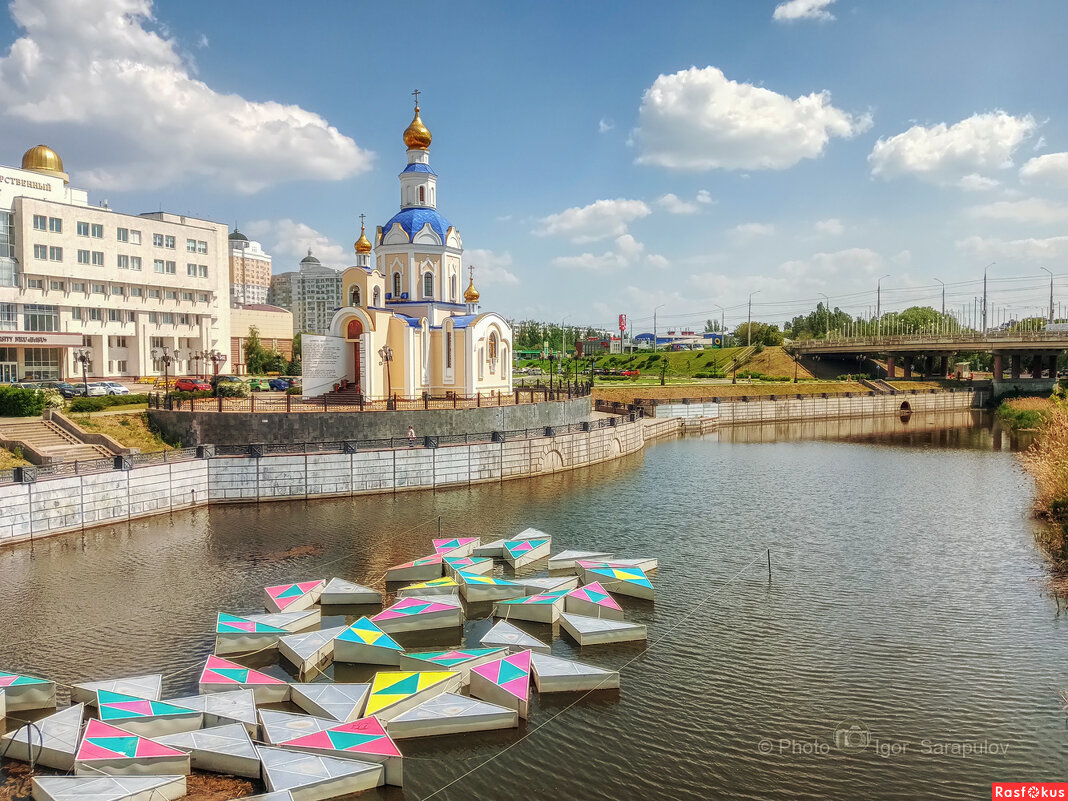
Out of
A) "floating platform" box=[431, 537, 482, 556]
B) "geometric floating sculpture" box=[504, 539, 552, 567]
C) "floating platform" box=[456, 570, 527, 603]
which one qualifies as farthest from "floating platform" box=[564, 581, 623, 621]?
"floating platform" box=[431, 537, 482, 556]

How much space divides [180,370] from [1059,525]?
64861 millimetres

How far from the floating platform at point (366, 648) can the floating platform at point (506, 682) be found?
2417 millimetres

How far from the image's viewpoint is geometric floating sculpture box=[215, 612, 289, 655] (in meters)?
17.2

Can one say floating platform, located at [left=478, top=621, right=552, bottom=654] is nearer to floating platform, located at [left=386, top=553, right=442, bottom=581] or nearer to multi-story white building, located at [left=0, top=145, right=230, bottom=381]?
floating platform, located at [left=386, top=553, right=442, bottom=581]

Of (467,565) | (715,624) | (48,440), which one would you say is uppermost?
(48,440)

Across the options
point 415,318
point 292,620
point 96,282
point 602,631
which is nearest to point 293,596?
point 292,620

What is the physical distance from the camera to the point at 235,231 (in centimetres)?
18562

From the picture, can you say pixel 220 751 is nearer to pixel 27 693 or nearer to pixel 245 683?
pixel 245 683

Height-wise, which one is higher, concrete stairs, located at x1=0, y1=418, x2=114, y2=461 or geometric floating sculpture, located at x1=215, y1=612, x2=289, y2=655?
concrete stairs, located at x1=0, y1=418, x2=114, y2=461

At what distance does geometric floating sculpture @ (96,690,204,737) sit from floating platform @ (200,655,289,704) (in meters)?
1.11

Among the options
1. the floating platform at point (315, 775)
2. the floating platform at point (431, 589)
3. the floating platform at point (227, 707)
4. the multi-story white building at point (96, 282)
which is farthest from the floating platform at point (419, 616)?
the multi-story white building at point (96, 282)

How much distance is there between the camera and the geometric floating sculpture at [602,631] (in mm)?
18000

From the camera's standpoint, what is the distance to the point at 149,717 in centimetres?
1329

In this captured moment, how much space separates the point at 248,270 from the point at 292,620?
180881mm
